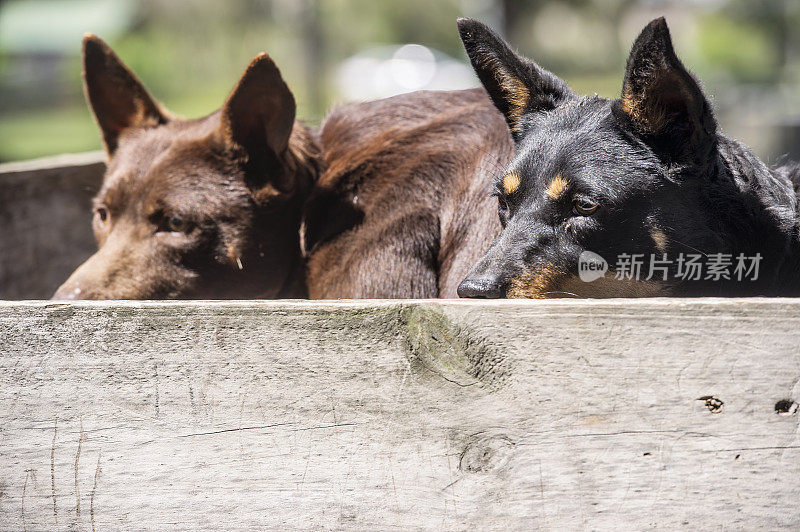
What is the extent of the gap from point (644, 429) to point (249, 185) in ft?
6.87

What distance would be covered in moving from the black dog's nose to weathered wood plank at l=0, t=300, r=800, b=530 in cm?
60

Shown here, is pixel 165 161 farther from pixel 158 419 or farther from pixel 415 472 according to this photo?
pixel 415 472

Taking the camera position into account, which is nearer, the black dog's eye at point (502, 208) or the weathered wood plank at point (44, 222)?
the black dog's eye at point (502, 208)

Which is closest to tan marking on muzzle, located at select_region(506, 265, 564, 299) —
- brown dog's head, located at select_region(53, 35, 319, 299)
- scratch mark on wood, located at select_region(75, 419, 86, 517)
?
scratch mark on wood, located at select_region(75, 419, 86, 517)

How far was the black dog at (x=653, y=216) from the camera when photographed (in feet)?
7.02

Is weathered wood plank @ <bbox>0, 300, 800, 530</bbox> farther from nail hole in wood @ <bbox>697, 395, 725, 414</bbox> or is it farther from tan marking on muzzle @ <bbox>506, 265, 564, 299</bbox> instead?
tan marking on muzzle @ <bbox>506, 265, 564, 299</bbox>

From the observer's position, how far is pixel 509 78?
2.66 m

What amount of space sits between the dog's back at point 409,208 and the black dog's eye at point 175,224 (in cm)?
49

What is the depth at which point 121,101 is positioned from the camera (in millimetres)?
3490

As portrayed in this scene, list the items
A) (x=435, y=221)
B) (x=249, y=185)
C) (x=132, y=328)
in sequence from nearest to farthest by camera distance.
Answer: (x=132, y=328) → (x=435, y=221) → (x=249, y=185)

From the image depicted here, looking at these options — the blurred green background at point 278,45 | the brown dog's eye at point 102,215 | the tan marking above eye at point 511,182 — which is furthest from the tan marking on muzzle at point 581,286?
the blurred green background at point 278,45

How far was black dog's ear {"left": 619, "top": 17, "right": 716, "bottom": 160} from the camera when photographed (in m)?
2.01

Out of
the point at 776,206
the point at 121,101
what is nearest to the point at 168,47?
the point at 121,101

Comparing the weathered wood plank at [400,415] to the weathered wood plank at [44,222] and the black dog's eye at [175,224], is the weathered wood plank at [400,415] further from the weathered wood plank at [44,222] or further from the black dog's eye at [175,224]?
the weathered wood plank at [44,222]
